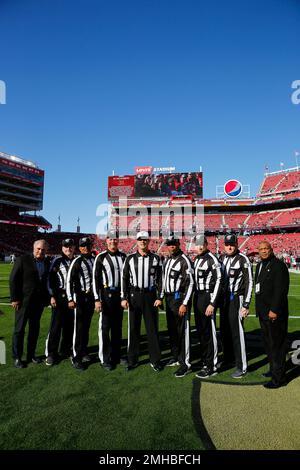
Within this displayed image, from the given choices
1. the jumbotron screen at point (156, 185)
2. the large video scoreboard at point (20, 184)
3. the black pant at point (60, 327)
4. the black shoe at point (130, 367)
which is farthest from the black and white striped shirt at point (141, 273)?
the large video scoreboard at point (20, 184)

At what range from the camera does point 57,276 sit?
5055 mm

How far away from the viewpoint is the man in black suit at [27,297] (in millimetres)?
4614

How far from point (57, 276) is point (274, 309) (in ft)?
11.0

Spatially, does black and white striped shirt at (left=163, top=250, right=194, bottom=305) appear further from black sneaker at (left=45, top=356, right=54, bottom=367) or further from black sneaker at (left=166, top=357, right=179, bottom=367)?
black sneaker at (left=45, top=356, right=54, bottom=367)

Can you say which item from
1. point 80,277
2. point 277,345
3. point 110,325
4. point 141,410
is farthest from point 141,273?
point 277,345

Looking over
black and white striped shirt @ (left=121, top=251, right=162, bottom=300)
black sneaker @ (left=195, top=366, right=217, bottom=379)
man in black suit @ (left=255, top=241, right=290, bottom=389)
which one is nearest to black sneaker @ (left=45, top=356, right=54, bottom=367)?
black and white striped shirt @ (left=121, top=251, right=162, bottom=300)

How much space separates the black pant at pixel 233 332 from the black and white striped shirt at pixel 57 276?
2.59 m

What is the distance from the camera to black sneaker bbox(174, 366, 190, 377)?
4.12m

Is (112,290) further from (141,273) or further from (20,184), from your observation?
(20,184)

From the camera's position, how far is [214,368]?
4.21 meters

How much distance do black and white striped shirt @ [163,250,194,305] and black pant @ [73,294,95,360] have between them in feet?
4.16

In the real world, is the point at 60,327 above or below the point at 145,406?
above
